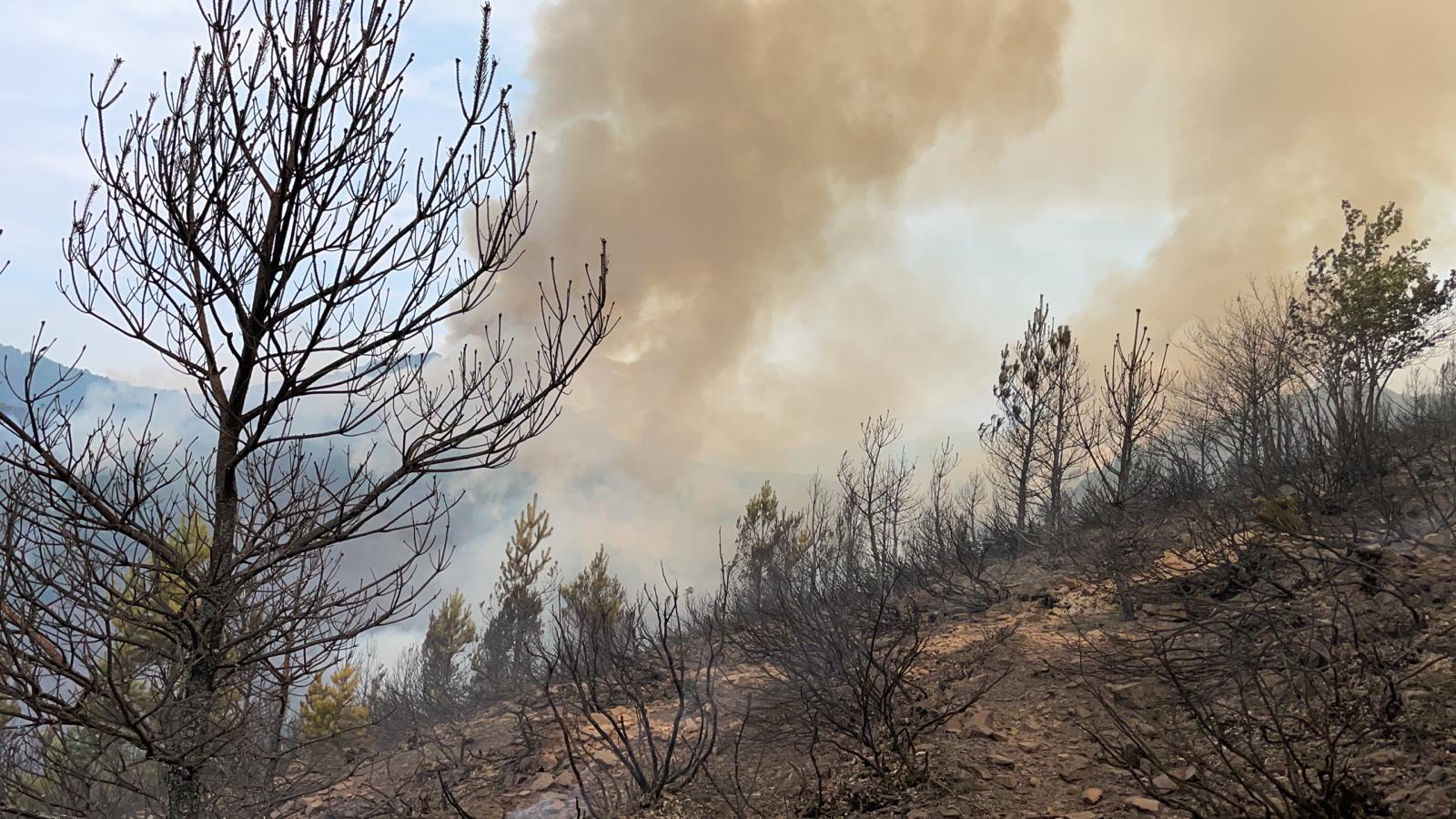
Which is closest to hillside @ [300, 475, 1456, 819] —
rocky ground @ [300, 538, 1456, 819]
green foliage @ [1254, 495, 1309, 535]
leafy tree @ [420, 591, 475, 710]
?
rocky ground @ [300, 538, 1456, 819]

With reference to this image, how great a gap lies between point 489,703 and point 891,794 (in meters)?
12.7

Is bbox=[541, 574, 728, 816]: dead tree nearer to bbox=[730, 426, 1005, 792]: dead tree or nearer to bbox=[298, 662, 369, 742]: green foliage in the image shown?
bbox=[730, 426, 1005, 792]: dead tree

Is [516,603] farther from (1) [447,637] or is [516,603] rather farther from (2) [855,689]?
(2) [855,689]

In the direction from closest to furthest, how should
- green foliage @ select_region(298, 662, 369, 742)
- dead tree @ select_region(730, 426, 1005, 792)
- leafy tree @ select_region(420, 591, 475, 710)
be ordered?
dead tree @ select_region(730, 426, 1005, 792)
green foliage @ select_region(298, 662, 369, 742)
leafy tree @ select_region(420, 591, 475, 710)

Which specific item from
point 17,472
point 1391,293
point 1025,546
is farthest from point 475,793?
point 1391,293

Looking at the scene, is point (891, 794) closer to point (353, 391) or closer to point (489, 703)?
point (353, 391)

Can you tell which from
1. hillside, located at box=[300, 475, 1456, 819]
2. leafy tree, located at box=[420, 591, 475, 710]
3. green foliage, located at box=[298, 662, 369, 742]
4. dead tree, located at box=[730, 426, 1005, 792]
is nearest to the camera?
hillside, located at box=[300, 475, 1456, 819]

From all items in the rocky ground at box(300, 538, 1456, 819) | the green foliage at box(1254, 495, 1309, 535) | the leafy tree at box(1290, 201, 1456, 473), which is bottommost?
the rocky ground at box(300, 538, 1456, 819)

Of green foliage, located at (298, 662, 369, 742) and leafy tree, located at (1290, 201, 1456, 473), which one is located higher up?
leafy tree, located at (1290, 201, 1456, 473)

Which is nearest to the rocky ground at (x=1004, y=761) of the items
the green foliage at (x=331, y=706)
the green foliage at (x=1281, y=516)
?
the green foliage at (x=1281, y=516)

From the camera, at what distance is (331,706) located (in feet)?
72.1

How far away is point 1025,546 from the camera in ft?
59.5

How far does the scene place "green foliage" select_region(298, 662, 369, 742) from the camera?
21.3m

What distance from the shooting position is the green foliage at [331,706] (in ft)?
70.0
